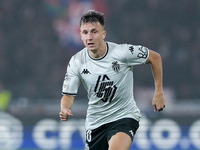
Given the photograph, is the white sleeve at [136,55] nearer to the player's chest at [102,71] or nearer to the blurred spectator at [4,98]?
the player's chest at [102,71]

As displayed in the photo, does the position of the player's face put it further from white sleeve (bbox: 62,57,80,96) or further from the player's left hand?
the player's left hand

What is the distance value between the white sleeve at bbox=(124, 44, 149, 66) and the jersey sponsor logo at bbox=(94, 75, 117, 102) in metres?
0.28

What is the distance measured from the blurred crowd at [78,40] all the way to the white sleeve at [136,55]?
6140 millimetres

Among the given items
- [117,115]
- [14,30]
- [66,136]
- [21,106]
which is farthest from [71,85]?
[14,30]

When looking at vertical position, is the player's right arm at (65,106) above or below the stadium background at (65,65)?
below

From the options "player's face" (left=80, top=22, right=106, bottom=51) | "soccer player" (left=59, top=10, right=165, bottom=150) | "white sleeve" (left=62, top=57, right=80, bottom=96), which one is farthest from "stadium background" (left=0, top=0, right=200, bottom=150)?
"player's face" (left=80, top=22, right=106, bottom=51)

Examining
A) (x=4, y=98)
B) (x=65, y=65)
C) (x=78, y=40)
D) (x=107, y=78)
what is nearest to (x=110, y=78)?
(x=107, y=78)

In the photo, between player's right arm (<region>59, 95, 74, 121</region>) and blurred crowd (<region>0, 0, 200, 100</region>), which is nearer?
player's right arm (<region>59, 95, 74, 121</region>)

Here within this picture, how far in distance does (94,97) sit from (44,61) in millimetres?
7126

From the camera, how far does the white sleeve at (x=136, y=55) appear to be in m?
5.23

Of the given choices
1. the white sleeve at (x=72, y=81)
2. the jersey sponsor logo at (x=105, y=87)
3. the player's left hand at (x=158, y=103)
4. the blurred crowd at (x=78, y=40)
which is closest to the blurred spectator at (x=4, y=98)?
the blurred crowd at (x=78, y=40)

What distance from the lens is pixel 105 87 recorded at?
17.1 feet

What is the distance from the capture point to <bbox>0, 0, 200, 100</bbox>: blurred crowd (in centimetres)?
1183

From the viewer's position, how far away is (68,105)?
5172 mm
